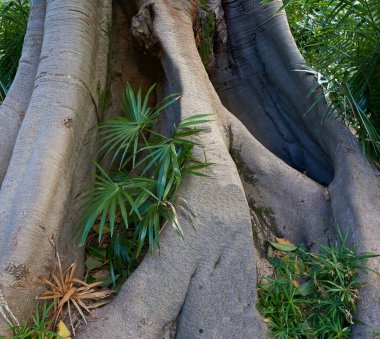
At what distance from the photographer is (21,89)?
3928mm

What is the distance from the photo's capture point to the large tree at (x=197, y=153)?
299cm

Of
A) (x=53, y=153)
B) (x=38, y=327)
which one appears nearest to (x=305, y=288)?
(x=38, y=327)

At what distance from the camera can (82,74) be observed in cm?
364

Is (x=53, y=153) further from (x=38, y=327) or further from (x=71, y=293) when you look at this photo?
(x=38, y=327)

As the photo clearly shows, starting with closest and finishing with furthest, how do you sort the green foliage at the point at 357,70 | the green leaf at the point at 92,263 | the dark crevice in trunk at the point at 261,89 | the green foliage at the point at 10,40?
the green leaf at the point at 92,263, the green foliage at the point at 357,70, the dark crevice in trunk at the point at 261,89, the green foliage at the point at 10,40

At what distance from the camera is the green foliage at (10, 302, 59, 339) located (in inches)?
107

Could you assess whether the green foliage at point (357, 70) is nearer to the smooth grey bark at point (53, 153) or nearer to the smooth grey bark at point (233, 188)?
the smooth grey bark at point (233, 188)

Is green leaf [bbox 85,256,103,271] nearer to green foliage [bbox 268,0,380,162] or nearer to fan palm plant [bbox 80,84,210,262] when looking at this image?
fan palm plant [bbox 80,84,210,262]

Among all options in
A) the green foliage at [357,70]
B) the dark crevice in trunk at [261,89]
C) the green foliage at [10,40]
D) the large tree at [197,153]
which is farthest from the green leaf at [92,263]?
the green foliage at [10,40]

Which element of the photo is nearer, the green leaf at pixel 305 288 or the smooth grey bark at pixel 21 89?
the green leaf at pixel 305 288

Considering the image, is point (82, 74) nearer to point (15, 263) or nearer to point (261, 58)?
point (15, 263)

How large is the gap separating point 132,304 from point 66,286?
410 mm

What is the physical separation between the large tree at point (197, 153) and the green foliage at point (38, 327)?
67 mm

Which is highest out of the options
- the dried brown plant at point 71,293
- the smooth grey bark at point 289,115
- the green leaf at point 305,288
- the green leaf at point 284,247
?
the smooth grey bark at point 289,115
